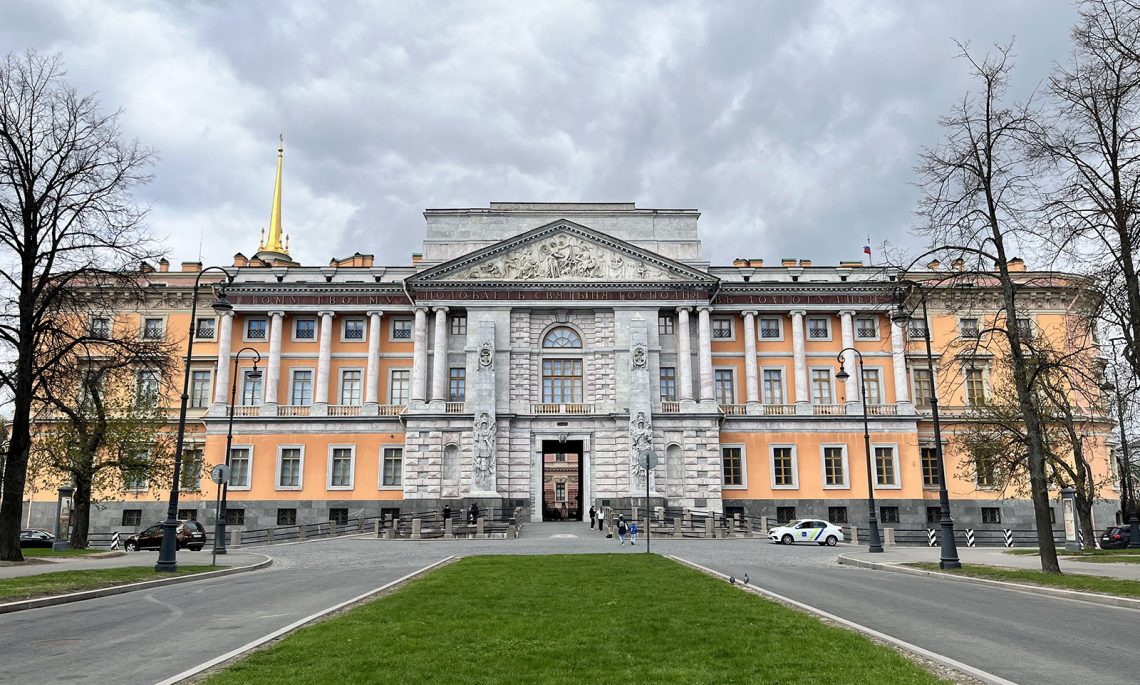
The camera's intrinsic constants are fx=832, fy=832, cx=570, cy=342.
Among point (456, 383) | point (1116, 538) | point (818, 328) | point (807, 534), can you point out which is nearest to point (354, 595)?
point (807, 534)

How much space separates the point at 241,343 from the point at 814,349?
39.1 m

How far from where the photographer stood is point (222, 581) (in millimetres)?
22172

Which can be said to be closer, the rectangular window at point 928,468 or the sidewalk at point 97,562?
the sidewalk at point 97,562

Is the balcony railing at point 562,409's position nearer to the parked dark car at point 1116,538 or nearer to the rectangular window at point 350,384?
the rectangular window at point 350,384

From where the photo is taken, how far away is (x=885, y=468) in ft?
179

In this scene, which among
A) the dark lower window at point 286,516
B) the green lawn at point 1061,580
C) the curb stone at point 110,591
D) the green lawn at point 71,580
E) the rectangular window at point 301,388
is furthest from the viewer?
the rectangular window at point 301,388

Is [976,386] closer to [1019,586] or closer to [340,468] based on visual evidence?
[1019,586]

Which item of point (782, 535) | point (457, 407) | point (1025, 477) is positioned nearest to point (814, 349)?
point (1025, 477)

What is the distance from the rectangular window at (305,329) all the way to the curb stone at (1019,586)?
40335 millimetres

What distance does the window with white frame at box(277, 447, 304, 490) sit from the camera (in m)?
53.8

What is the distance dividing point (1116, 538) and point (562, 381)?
107 feet

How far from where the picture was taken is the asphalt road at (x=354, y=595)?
986 cm

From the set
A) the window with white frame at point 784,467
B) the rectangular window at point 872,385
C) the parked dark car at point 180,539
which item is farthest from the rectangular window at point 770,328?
the parked dark car at point 180,539

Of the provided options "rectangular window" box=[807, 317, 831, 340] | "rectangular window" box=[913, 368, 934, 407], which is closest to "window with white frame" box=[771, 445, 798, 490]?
"rectangular window" box=[807, 317, 831, 340]
